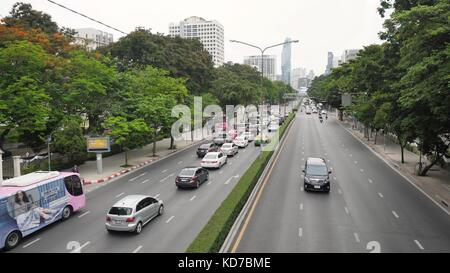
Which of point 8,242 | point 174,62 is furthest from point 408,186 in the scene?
point 174,62

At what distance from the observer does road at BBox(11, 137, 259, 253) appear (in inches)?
642

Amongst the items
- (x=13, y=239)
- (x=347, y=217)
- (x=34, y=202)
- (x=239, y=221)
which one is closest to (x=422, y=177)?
(x=347, y=217)

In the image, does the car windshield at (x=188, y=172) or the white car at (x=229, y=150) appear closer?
the car windshield at (x=188, y=172)

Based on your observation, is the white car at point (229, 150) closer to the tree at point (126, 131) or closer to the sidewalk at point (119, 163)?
the sidewalk at point (119, 163)

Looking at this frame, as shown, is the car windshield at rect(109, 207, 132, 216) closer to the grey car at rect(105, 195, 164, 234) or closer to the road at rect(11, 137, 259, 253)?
the grey car at rect(105, 195, 164, 234)

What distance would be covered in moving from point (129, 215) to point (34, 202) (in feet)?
15.5

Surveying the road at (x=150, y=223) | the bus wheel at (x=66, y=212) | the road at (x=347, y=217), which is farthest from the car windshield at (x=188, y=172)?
the bus wheel at (x=66, y=212)

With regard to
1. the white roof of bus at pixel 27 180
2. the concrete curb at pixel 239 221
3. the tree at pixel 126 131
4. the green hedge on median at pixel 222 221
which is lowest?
the concrete curb at pixel 239 221

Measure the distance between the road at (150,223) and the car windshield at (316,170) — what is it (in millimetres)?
5595

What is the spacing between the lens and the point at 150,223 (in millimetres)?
19125

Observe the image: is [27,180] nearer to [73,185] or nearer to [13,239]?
[73,185]

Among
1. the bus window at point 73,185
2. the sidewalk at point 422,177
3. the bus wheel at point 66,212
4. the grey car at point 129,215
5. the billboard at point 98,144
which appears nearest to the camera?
the grey car at point 129,215

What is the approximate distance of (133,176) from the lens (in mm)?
31391

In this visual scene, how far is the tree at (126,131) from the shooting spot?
1334 inches
